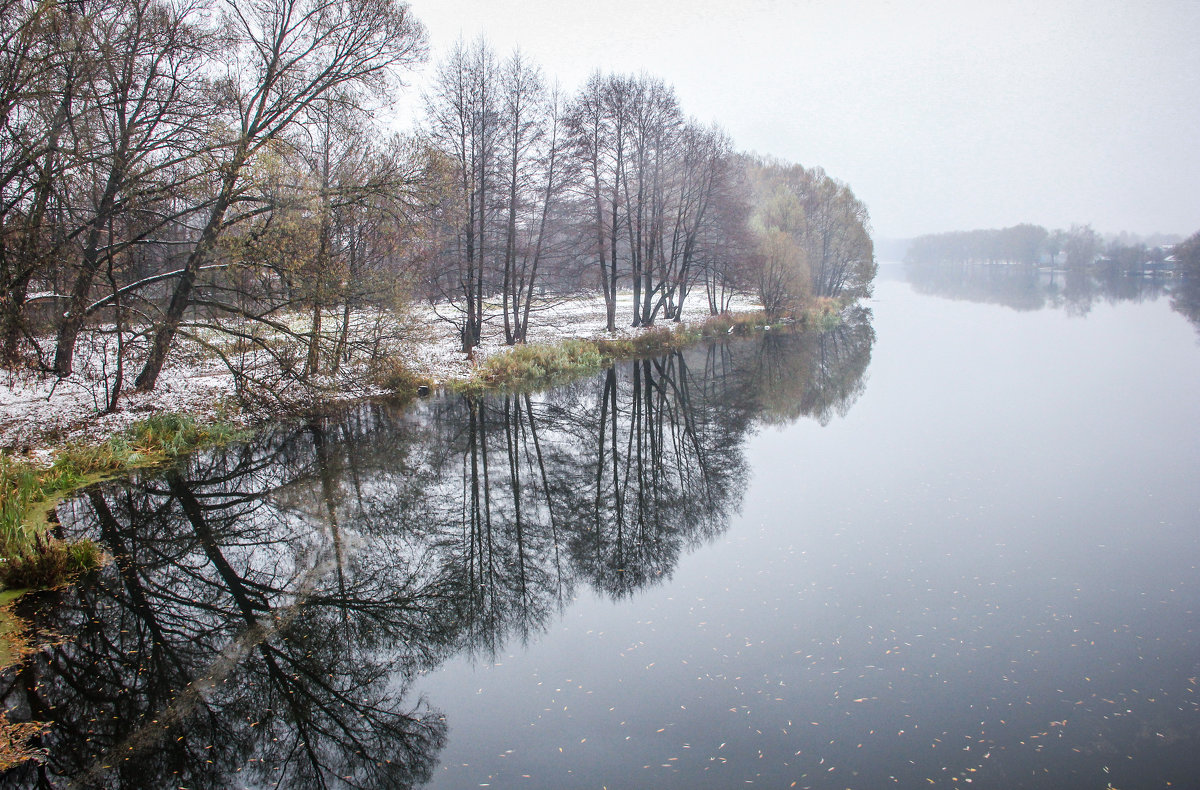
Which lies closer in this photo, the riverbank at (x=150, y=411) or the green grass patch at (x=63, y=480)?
the green grass patch at (x=63, y=480)

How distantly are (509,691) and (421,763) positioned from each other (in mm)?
1100

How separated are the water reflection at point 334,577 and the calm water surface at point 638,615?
39 millimetres

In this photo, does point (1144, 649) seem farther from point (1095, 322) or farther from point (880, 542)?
point (1095, 322)

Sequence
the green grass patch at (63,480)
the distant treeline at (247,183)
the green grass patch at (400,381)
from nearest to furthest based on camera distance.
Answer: the green grass patch at (63,480)
the distant treeline at (247,183)
the green grass patch at (400,381)

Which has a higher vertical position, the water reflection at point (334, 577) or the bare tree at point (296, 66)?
the bare tree at point (296, 66)

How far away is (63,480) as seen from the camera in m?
10.9

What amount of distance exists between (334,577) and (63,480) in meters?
6.12

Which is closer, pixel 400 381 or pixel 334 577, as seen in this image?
pixel 334 577

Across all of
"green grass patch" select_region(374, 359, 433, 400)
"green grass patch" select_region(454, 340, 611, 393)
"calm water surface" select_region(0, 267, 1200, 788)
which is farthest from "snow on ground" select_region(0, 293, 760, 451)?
"calm water surface" select_region(0, 267, 1200, 788)

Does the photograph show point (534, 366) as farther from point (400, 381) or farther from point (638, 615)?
point (638, 615)

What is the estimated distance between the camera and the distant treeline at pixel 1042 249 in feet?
331

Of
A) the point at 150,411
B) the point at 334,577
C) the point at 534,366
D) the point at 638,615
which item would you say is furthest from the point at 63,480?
the point at 534,366

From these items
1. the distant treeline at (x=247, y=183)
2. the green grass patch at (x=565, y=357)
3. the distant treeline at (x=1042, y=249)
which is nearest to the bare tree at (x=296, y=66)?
the distant treeline at (x=247, y=183)

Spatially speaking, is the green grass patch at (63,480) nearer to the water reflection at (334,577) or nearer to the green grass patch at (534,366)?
the water reflection at (334,577)
